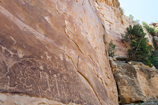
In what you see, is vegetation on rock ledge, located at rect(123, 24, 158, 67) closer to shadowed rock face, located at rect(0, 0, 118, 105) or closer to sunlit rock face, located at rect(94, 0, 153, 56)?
sunlit rock face, located at rect(94, 0, 153, 56)

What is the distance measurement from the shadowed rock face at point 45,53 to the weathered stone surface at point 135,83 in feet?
11.1

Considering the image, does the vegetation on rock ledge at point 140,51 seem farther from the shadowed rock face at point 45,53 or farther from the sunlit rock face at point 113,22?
the shadowed rock face at point 45,53

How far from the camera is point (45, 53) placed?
256 cm

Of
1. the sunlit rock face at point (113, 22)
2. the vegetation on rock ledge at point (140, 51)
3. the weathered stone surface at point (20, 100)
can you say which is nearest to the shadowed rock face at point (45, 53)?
the weathered stone surface at point (20, 100)

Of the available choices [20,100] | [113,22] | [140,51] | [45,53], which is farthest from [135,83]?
[113,22]

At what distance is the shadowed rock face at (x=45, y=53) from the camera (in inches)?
75.5

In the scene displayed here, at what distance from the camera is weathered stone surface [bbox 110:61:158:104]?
262 inches

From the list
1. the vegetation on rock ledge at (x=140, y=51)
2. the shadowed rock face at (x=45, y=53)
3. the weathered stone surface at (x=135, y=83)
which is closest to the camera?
the shadowed rock face at (x=45, y=53)

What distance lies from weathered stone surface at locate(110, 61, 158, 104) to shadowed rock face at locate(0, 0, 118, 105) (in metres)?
3.39

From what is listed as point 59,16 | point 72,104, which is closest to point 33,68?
point 72,104

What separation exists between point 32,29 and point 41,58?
59cm

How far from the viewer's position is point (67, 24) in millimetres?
3746

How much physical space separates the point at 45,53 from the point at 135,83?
20.6 feet

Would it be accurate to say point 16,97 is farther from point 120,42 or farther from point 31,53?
point 120,42
